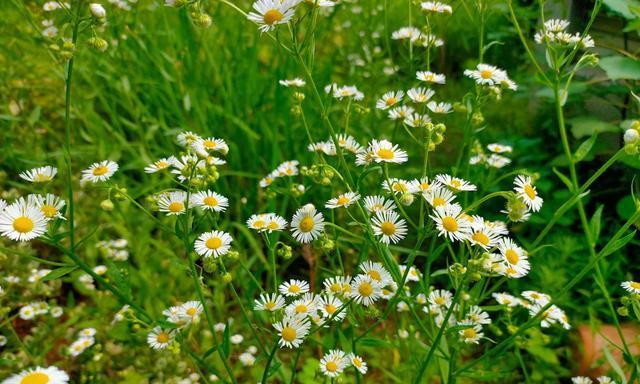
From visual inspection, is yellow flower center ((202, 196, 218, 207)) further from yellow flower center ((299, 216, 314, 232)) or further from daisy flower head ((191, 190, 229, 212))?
yellow flower center ((299, 216, 314, 232))

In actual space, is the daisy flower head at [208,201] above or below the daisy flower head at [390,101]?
below

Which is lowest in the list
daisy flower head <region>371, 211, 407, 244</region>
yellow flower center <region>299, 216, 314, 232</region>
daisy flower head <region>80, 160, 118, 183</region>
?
daisy flower head <region>371, 211, 407, 244</region>

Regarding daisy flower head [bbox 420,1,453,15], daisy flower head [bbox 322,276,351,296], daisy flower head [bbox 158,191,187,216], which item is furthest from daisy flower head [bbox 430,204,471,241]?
daisy flower head [bbox 420,1,453,15]

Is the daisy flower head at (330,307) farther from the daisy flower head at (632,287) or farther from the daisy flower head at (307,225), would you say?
the daisy flower head at (632,287)

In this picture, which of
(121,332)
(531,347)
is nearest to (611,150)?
(531,347)

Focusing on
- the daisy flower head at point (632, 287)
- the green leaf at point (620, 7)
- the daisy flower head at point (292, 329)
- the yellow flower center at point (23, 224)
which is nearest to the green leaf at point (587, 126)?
the green leaf at point (620, 7)

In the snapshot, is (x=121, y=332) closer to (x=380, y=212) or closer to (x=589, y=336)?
(x=380, y=212)
